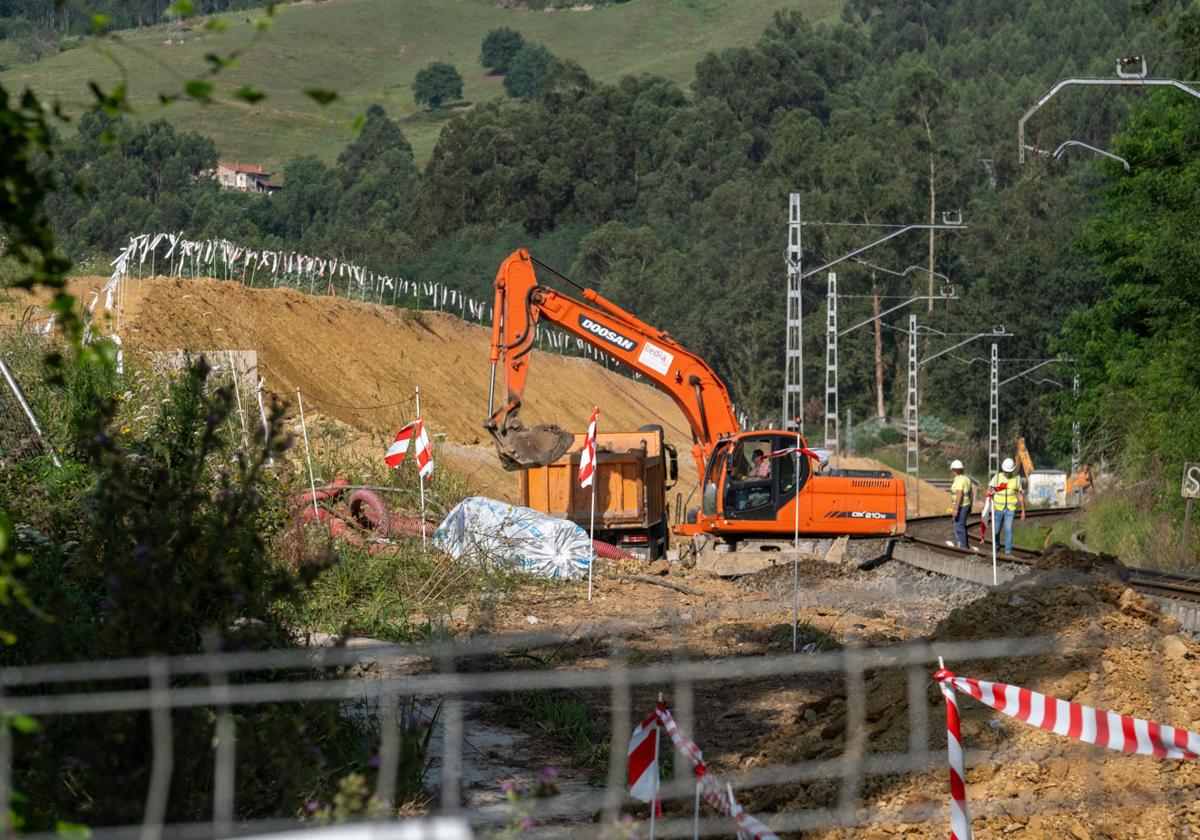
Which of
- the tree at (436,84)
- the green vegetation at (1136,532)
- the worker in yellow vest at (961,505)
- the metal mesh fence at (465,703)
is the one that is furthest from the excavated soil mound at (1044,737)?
the tree at (436,84)

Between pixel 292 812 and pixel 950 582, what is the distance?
17383mm

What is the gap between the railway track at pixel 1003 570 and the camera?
58.6ft

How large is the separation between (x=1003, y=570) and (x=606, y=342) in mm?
7455

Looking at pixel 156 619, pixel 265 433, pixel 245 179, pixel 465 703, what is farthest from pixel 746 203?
pixel 156 619

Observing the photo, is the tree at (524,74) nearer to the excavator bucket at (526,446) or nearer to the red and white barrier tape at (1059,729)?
the excavator bucket at (526,446)

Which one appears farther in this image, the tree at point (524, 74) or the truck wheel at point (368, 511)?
the tree at point (524, 74)

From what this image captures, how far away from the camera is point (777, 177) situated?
108625 mm

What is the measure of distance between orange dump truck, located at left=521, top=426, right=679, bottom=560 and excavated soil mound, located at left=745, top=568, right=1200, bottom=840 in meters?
16.1

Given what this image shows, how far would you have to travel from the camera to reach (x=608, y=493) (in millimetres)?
27594

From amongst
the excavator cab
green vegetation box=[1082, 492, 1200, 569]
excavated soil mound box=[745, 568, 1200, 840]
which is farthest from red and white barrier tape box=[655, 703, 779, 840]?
green vegetation box=[1082, 492, 1200, 569]

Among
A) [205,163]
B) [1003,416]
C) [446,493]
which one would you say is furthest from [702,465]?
[205,163]

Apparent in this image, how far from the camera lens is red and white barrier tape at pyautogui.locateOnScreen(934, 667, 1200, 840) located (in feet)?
22.1

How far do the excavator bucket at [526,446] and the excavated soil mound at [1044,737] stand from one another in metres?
14.5

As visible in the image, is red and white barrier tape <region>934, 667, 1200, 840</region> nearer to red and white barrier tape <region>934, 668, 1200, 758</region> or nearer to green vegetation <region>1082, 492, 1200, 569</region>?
red and white barrier tape <region>934, 668, 1200, 758</region>
